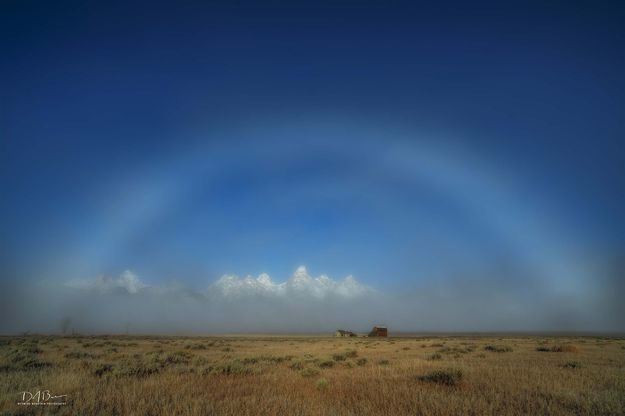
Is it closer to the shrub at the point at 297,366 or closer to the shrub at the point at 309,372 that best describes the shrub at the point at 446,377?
the shrub at the point at 309,372

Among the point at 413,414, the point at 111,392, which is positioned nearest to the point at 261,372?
the point at 111,392

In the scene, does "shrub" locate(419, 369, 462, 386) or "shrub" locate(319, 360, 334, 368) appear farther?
"shrub" locate(319, 360, 334, 368)

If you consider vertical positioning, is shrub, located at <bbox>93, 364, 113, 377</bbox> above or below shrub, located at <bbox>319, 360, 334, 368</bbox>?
above

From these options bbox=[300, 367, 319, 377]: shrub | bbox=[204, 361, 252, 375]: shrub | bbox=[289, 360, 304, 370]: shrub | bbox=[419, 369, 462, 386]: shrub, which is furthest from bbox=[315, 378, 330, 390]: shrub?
bbox=[289, 360, 304, 370]: shrub

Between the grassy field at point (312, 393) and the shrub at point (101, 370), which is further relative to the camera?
the shrub at point (101, 370)

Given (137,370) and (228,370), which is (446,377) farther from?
(137,370)

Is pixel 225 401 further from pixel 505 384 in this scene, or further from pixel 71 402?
pixel 505 384

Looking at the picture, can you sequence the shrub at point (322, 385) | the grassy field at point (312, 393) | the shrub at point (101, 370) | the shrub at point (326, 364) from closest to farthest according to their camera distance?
the grassy field at point (312, 393)
the shrub at point (322, 385)
the shrub at point (101, 370)
the shrub at point (326, 364)

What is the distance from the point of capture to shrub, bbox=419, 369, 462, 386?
1085 cm

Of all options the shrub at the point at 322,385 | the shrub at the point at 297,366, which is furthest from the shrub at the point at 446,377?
the shrub at the point at 297,366

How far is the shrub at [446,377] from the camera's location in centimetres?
1085

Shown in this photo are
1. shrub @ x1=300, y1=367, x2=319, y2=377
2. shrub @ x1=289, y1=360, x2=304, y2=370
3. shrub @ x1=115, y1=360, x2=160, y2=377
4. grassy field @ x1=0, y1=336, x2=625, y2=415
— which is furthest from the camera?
shrub @ x1=289, y1=360, x2=304, y2=370

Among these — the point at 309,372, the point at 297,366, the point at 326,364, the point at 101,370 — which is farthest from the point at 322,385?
the point at 101,370

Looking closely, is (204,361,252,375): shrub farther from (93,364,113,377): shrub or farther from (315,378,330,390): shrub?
(315,378,330,390): shrub
